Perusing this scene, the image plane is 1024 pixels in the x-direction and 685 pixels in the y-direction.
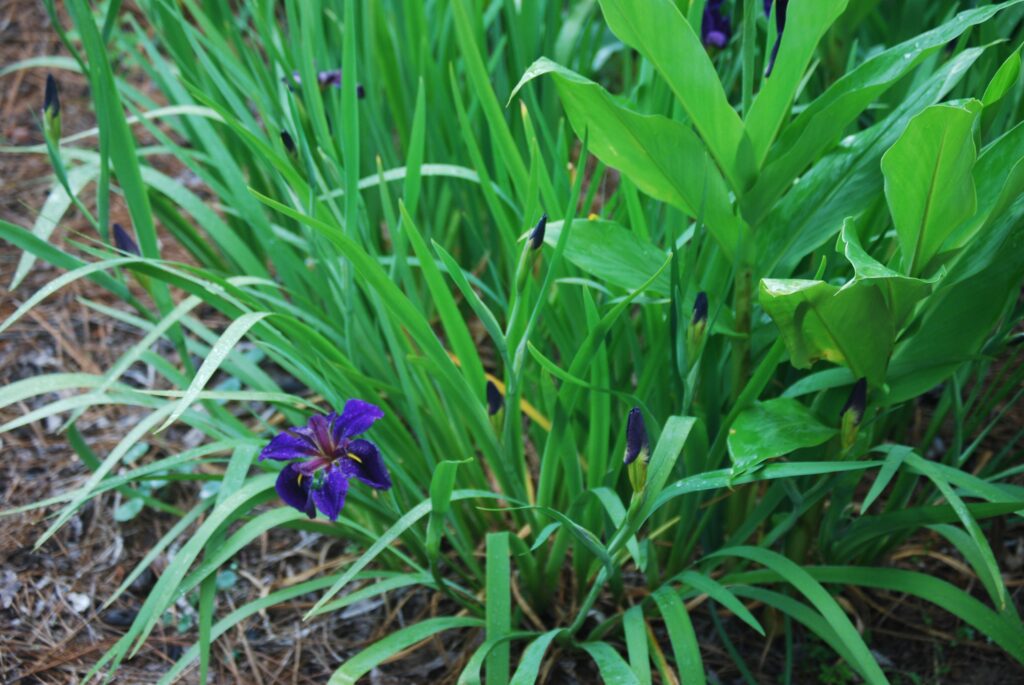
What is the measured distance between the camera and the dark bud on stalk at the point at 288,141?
1.29 metres

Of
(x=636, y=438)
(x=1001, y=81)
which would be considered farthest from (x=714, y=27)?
(x=636, y=438)

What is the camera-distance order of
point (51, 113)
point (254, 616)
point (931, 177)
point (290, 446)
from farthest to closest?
point (254, 616), point (51, 113), point (290, 446), point (931, 177)

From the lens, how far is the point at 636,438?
946 millimetres

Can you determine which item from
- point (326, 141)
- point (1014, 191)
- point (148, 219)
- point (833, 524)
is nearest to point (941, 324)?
point (1014, 191)

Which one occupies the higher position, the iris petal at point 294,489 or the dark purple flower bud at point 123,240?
the dark purple flower bud at point 123,240

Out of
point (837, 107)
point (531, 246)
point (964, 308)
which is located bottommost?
point (964, 308)

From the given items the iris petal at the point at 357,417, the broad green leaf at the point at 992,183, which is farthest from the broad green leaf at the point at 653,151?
the iris petal at the point at 357,417

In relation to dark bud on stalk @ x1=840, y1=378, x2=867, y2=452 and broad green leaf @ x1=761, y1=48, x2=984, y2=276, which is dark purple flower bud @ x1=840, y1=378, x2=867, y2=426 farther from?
broad green leaf @ x1=761, y1=48, x2=984, y2=276

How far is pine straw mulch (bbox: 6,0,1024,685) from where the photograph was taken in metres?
1.30

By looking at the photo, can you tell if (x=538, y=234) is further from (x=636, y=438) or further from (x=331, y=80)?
(x=331, y=80)

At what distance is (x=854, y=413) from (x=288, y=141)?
33.0 inches

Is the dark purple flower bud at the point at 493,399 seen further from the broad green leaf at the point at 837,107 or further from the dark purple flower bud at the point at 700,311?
the broad green leaf at the point at 837,107

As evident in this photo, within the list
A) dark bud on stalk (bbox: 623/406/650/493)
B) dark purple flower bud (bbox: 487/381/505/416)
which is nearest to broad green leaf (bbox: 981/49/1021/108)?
dark bud on stalk (bbox: 623/406/650/493)

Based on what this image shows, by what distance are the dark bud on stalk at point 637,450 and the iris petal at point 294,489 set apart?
1.25ft
